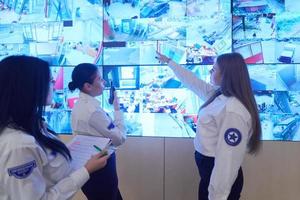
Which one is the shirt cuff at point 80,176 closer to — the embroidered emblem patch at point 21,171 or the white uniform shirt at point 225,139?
the embroidered emblem patch at point 21,171

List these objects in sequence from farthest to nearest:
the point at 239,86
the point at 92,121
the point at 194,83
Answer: the point at 194,83, the point at 92,121, the point at 239,86

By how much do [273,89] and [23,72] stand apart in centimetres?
199

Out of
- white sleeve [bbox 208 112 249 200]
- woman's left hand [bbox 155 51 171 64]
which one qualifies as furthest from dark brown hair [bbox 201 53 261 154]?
woman's left hand [bbox 155 51 171 64]

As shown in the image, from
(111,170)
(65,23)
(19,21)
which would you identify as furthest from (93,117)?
(19,21)

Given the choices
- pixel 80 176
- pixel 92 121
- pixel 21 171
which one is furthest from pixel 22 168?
pixel 92 121

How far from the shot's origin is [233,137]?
1.71 meters

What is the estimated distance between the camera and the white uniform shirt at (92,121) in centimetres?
213

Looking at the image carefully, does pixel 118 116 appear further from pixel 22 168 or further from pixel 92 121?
pixel 22 168

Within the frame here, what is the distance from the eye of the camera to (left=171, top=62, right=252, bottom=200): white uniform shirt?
1.70m

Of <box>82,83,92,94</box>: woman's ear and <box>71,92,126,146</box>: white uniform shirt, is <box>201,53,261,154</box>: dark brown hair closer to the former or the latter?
<box>71,92,126,146</box>: white uniform shirt

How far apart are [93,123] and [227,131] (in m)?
0.87

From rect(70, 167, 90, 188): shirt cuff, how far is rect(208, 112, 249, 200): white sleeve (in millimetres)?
723

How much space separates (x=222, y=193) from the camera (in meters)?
1.70

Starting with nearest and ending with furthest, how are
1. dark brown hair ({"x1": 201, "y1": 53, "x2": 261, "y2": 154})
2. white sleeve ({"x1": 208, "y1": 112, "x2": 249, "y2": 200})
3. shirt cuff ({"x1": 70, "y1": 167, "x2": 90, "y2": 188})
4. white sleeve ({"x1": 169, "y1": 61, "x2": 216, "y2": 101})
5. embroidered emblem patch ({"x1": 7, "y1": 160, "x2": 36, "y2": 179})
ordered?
embroidered emblem patch ({"x1": 7, "y1": 160, "x2": 36, "y2": 179}), shirt cuff ({"x1": 70, "y1": 167, "x2": 90, "y2": 188}), white sleeve ({"x1": 208, "y1": 112, "x2": 249, "y2": 200}), dark brown hair ({"x1": 201, "y1": 53, "x2": 261, "y2": 154}), white sleeve ({"x1": 169, "y1": 61, "x2": 216, "y2": 101})
